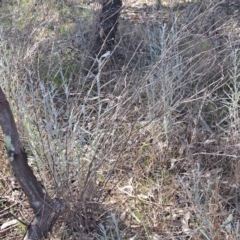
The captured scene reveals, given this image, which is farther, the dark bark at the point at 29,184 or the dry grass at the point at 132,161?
the dry grass at the point at 132,161

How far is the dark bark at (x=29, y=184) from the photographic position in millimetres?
2195

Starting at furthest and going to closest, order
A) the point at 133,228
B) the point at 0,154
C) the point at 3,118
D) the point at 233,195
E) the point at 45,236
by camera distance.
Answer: the point at 0,154 < the point at 233,195 < the point at 133,228 < the point at 45,236 < the point at 3,118

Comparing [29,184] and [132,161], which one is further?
[132,161]

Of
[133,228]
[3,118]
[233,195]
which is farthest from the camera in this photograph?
[233,195]

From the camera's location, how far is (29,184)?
90.2 inches

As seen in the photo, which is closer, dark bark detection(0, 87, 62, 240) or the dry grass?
dark bark detection(0, 87, 62, 240)

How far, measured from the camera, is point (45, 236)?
2.33m

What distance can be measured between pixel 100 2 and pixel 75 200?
95.5 inches

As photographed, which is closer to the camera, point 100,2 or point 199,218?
point 199,218

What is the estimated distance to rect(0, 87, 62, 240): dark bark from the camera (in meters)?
2.20

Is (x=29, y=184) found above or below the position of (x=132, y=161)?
above

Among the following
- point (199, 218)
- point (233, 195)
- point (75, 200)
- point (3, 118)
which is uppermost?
point (3, 118)

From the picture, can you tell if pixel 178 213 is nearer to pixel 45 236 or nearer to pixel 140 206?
pixel 140 206

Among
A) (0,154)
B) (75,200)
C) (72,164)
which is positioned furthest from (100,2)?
(75,200)
